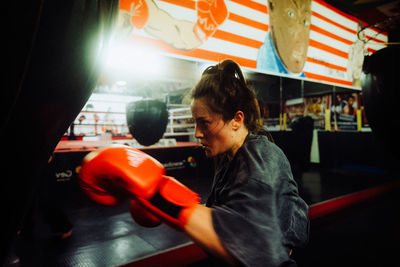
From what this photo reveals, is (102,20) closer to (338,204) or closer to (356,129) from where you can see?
(338,204)

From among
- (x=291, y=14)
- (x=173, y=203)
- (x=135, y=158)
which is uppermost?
(x=291, y=14)

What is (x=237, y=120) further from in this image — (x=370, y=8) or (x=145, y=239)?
(x=370, y=8)

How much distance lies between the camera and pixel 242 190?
67 cm

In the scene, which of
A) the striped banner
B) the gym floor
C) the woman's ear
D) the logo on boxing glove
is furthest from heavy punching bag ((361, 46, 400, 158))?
the logo on boxing glove

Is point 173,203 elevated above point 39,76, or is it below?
below

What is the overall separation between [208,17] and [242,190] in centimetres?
190

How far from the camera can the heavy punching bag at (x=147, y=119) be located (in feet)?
8.67

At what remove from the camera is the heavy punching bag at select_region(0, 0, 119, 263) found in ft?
1.29

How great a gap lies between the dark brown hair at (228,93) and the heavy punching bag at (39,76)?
0.47 m

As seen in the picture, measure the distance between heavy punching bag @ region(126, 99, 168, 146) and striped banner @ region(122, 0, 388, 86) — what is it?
0.80 meters

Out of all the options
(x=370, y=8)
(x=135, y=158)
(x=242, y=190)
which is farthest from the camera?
(x=370, y=8)

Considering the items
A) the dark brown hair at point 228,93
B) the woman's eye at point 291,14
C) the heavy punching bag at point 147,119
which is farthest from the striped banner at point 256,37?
the dark brown hair at point 228,93

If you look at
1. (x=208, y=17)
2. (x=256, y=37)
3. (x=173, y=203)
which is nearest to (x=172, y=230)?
(x=173, y=203)

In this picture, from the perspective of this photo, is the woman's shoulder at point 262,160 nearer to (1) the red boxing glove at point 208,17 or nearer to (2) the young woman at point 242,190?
(2) the young woman at point 242,190
